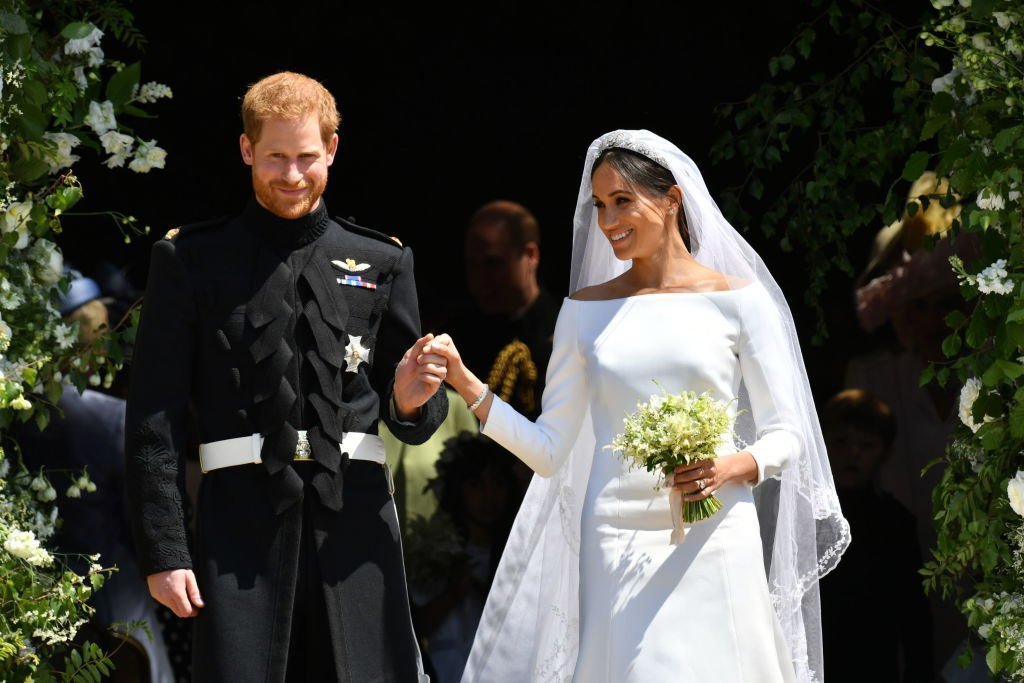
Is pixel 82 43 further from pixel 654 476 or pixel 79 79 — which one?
pixel 654 476

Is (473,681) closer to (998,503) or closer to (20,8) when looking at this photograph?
(998,503)

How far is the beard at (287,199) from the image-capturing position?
4.01 meters

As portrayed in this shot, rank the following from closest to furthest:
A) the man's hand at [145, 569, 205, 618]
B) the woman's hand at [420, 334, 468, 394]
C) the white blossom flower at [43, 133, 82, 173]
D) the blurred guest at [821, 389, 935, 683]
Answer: the man's hand at [145, 569, 205, 618]
the woman's hand at [420, 334, 468, 394]
the white blossom flower at [43, 133, 82, 173]
the blurred guest at [821, 389, 935, 683]

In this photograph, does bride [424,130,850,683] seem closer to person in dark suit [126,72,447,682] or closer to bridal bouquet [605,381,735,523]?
bridal bouquet [605,381,735,523]

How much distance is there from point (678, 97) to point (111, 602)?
3101mm

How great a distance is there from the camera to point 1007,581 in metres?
4.60

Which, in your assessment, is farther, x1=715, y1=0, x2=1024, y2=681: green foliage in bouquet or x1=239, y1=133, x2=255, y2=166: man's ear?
x1=715, y1=0, x2=1024, y2=681: green foliage in bouquet

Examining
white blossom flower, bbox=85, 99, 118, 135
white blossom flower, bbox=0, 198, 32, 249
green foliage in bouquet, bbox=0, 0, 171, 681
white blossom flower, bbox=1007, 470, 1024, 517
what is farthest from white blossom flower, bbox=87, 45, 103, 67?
white blossom flower, bbox=1007, 470, 1024, 517

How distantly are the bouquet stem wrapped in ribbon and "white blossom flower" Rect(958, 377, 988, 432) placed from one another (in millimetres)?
879

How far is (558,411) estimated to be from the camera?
175 inches

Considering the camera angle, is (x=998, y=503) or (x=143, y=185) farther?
(x=143, y=185)

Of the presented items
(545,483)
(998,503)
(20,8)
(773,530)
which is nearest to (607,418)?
(545,483)

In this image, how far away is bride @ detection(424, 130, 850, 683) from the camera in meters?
4.12

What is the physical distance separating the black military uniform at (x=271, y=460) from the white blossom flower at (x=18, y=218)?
676mm
